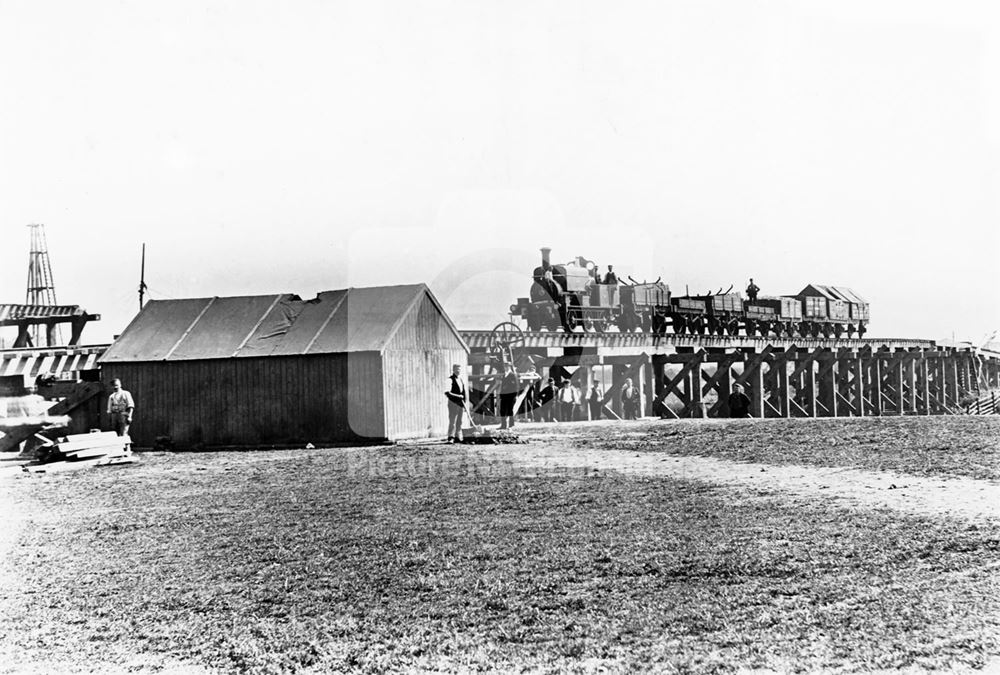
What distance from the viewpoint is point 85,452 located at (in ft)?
63.0

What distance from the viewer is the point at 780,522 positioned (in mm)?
9945

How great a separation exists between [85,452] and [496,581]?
14.2 m

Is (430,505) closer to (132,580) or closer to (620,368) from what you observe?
(132,580)

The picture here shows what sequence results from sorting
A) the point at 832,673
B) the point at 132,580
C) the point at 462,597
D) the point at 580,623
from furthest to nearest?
the point at 132,580
the point at 462,597
the point at 580,623
the point at 832,673

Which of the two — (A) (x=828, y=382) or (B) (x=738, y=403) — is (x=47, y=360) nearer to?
(B) (x=738, y=403)

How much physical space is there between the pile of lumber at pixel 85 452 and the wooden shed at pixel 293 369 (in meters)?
3.94

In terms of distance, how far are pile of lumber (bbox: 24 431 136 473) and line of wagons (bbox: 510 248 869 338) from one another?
20076 millimetres

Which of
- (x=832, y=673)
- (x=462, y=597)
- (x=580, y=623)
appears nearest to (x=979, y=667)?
(x=832, y=673)

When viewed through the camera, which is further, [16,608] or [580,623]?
[16,608]

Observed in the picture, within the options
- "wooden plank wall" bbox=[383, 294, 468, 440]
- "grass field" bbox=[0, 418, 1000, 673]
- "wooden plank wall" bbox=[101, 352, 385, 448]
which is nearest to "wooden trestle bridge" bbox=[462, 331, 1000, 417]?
"wooden plank wall" bbox=[383, 294, 468, 440]

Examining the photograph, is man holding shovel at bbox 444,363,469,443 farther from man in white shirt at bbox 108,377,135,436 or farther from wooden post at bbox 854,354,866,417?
wooden post at bbox 854,354,866,417

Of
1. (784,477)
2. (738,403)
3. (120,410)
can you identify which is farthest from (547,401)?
(784,477)

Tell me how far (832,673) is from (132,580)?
19.7 feet

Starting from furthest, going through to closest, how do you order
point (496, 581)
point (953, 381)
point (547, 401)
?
point (953, 381)
point (547, 401)
point (496, 581)
